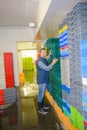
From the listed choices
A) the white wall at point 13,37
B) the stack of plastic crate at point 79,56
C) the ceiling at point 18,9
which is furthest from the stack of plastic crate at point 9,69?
the stack of plastic crate at point 79,56

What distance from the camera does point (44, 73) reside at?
11.7 feet

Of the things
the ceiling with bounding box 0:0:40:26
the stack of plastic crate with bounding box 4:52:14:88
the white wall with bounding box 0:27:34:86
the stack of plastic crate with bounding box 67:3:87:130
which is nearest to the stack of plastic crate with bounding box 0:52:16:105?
the stack of plastic crate with bounding box 4:52:14:88

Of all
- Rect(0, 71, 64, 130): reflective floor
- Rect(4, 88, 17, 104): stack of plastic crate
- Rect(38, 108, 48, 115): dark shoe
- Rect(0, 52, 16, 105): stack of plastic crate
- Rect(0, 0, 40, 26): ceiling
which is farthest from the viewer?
Rect(0, 52, 16, 105): stack of plastic crate

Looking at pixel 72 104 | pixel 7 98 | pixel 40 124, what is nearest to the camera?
pixel 72 104

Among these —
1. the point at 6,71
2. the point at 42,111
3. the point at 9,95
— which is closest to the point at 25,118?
the point at 42,111

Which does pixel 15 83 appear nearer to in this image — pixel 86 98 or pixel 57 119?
pixel 57 119

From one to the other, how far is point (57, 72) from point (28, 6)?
192cm

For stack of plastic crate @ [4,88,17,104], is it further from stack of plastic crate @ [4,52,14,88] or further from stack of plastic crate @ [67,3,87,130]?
stack of plastic crate @ [4,52,14,88]

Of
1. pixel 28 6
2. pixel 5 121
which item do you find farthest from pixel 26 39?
pixel 5 121

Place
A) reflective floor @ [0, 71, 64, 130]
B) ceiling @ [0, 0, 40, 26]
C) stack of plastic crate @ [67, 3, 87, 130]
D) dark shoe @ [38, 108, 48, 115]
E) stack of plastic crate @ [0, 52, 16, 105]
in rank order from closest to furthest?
1. stack of plastic crate @ [67, 3, 87, 130]
2. reflective floor @ [0, 71, 64, 130]
3. dark shoe @ [38, 108, 48, 115]
4. ceiling @ [0, 0, 40, 26]
5. stack of plastic crate @ [0, 52, 16, 105]

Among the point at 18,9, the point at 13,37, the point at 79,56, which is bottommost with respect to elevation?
the point at 79,56

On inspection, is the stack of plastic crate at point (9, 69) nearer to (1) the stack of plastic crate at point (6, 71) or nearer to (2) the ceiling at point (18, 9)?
(1) the stack of plastic crate at point (6, 71)

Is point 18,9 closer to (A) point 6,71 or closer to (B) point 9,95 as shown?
(B) point 9,95

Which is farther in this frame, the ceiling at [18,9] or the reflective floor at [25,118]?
the ceiling at [18,9]
